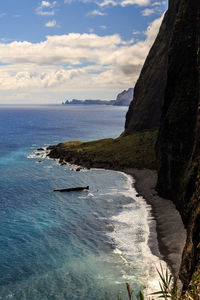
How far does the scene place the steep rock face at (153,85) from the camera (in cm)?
12412

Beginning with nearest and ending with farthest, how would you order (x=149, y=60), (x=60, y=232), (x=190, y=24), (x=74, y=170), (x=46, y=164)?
1. (x=60, y=232)
2. (x=190, y=24)
3. (x=74, y=170)
4. (x=46, y=164)
5. (x=149, y=60)

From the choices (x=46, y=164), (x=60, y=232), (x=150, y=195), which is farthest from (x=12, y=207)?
(x=46, y=164)

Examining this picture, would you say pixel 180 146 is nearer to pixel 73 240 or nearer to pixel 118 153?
pixel 73 240

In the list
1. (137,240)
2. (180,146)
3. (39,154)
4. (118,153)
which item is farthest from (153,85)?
(137,240)

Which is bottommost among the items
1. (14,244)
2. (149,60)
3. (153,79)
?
(14,244)

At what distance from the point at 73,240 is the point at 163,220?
17.3 meters

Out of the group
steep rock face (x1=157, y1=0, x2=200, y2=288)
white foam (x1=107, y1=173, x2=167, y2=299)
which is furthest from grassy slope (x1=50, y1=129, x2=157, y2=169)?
white foam (x1=107, y1=173, x2=167, y2=299)

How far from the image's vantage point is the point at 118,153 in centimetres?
10488

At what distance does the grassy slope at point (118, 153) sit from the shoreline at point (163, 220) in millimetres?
4365

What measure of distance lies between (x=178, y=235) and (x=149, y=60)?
118 metres

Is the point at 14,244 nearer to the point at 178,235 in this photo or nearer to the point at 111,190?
the point at 178,235

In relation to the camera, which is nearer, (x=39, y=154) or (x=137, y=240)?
(x=137, y=240)

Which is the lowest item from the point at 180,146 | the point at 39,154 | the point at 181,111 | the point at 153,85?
the point at 39,154

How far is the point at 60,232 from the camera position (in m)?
47.5
